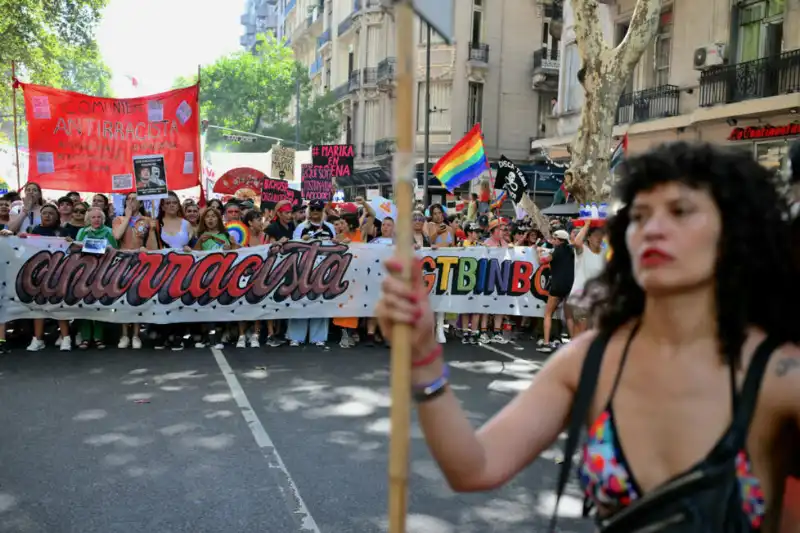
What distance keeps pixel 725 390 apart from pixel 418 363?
2.16ft

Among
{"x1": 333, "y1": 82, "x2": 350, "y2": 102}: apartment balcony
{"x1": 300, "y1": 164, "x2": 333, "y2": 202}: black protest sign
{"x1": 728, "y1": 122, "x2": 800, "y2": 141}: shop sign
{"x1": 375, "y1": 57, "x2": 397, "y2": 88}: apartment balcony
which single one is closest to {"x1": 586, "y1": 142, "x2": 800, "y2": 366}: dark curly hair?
{"x1": 728, "y1": 122, "x2": 800, "y2": 141}: shop sign

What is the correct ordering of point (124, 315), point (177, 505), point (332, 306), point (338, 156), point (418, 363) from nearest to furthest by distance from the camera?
point (418, 363), point (177, 505), point (124, 315), point (332, 306), point (338, 156)

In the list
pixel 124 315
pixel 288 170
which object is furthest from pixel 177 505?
pixel 288 170

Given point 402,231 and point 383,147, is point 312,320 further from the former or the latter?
point 383,147

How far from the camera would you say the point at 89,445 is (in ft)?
18.9

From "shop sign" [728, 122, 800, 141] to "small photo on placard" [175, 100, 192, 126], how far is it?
11682 millimetres

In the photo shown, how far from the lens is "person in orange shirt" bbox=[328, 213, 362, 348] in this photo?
11.0 metres

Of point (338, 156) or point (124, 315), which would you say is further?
point (338, 156)

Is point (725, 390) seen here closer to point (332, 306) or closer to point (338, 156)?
point (332, 306)

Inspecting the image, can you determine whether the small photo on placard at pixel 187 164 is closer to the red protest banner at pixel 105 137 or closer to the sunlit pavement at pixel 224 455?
the red protest banner at pixel 105 137

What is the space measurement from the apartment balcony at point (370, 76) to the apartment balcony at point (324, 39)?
32.7 feet

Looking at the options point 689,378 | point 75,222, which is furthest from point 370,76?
point 689,378

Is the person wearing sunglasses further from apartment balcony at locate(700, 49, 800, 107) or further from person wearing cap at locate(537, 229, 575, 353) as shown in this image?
apartment balcony at locate(700, 49, 800, 107)

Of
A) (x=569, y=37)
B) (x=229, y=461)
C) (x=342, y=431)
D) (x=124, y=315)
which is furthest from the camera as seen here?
(x=569, y=37)
